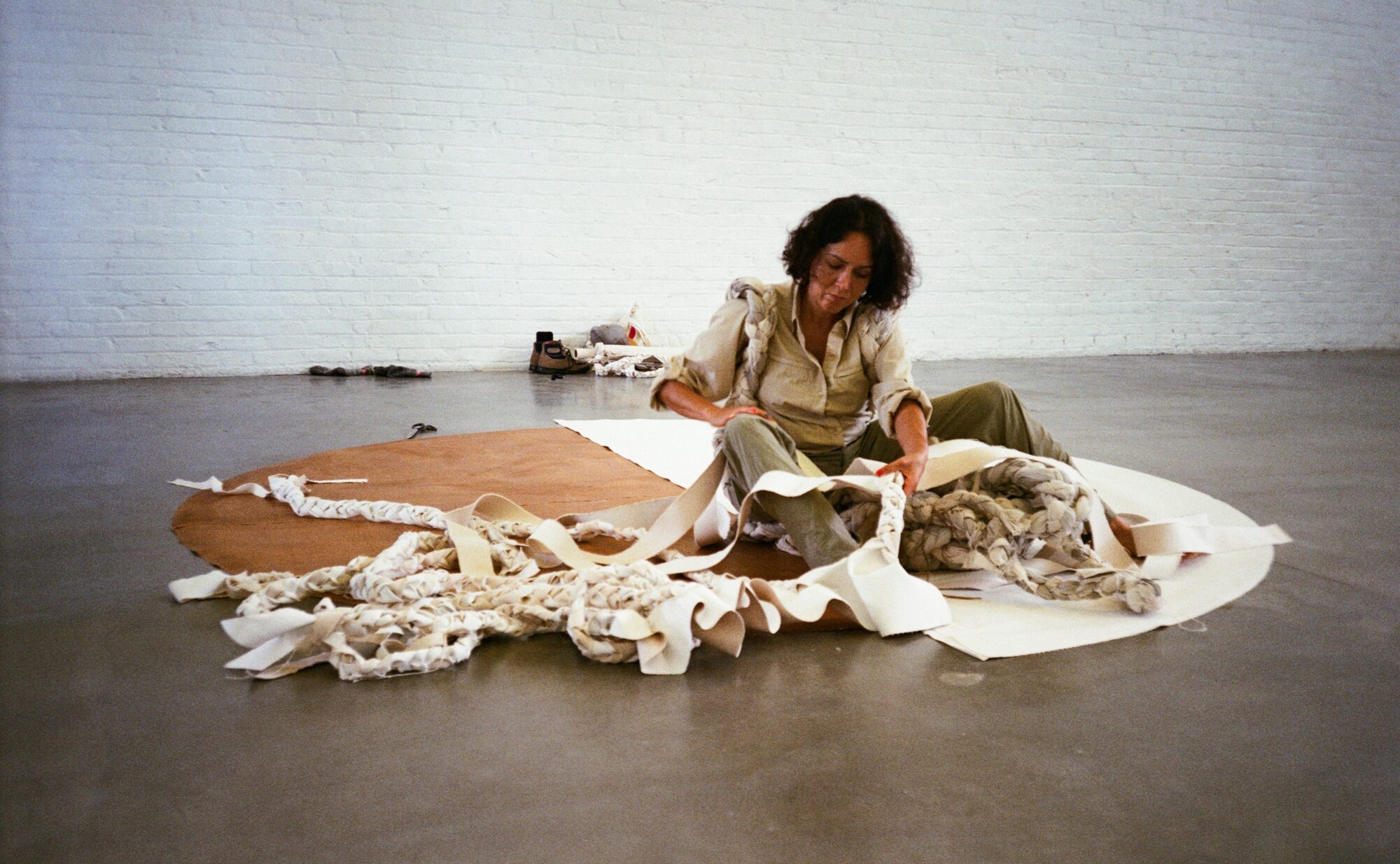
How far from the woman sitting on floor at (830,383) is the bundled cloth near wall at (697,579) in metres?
0.11

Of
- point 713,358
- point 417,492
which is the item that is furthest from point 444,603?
point 417,492

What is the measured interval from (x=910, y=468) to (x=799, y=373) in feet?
1.35

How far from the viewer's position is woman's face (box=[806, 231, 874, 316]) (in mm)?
2381

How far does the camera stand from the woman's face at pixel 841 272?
238cm

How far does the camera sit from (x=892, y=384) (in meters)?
2.51

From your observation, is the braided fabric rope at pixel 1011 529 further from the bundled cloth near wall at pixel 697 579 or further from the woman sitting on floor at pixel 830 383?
the woman sitting on floor at pixel 830 383

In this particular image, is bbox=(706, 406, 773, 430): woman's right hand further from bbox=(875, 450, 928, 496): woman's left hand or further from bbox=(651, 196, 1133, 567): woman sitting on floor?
bbox=(875, 450, 928, 496): woman's left hand

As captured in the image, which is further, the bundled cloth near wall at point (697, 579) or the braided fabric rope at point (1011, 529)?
the braided fabric rope at point (1011, 529)

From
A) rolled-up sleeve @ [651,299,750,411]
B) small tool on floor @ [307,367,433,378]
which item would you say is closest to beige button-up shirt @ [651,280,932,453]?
rolled-up sleeve @ [651,299,750,411]

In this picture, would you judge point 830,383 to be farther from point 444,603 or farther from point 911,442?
point 444,603

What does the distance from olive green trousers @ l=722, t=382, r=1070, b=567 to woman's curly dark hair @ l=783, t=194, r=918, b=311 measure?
0.35m

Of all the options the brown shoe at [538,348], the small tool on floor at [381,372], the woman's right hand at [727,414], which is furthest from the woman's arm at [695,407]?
the brown shoe at [538,348]

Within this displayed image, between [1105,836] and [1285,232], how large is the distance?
9465 millimetres

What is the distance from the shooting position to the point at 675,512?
8.13 ft
